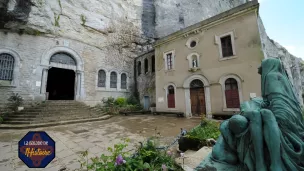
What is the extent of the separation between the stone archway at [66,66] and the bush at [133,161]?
1089 cm

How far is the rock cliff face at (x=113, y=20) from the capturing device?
9.59 meters

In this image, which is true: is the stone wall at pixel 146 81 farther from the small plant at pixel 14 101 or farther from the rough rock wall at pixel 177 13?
the small plant at pixel 14 101

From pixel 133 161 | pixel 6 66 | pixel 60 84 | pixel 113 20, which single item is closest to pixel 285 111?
pixel 133 161

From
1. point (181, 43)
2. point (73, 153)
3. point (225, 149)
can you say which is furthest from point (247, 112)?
point (181, 43)

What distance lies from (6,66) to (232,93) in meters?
15.3

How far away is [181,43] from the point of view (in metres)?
10.8

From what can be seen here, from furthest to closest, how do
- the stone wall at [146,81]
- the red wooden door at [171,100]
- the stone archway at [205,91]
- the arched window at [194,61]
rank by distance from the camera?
the stone wall at [146,81] → the red wooden door at [171,100] → the arched window at [194,61] → the stone archway at [205,91]

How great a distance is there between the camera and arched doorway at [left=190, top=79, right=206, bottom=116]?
9.52 metres

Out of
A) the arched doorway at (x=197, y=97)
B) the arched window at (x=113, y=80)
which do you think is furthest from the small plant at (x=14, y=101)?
the arched doorway at (x=197, y=97)

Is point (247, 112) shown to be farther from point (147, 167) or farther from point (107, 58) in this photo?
point (107, 58)

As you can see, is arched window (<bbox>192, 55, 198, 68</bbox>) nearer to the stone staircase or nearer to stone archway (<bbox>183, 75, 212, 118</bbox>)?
stone archway (<bbox>183, 75, 212, 118</bbox>)

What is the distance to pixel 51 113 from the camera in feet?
27.2

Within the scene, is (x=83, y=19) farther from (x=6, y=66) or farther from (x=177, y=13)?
(x=177, y=13)

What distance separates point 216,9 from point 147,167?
33534 mm
